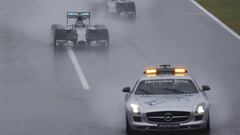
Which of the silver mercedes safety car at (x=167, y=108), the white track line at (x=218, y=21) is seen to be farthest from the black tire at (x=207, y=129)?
the white track line at (x=218, y=21)

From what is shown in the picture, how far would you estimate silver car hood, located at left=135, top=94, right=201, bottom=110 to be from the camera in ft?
66.7

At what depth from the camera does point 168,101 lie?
20594 millimetres

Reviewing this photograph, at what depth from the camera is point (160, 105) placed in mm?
20406

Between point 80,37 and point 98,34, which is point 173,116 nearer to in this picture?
point 98,34

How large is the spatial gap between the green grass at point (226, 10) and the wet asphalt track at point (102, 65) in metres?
0.84

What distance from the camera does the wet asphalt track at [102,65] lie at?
2359cm

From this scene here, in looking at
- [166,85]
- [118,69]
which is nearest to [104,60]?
[118,69]

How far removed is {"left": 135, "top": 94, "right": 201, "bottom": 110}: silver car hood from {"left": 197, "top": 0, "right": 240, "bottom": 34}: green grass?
22.6m

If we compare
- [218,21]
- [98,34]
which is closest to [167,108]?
[98,34]

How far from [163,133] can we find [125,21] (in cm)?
2808

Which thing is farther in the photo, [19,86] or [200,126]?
[19,86]

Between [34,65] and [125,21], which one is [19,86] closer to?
[34,65]

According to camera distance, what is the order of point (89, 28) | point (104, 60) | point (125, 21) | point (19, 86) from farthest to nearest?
point (125, 21) → point (89, 28) → point (104, 60) → point (19, 86)

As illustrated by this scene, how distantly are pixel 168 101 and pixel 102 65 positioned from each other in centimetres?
1460
